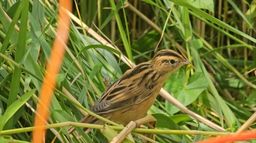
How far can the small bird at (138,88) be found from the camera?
2.01 meters

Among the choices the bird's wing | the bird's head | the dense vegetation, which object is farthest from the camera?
the bird's head

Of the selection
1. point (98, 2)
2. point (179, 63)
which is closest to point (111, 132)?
point (179, 63)

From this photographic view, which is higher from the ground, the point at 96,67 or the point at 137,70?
the point at 96,67

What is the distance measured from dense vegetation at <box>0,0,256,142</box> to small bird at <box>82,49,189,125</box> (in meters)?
0.07

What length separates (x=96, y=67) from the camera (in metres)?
1.96

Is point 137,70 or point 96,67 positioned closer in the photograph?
point 96,67

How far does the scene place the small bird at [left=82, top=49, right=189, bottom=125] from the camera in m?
2.01

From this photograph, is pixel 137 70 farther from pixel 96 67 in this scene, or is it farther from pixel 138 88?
pixel 96 67

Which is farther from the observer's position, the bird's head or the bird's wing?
the bird's head

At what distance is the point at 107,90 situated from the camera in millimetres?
1997

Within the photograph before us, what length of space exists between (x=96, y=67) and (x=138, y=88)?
0.60 ft

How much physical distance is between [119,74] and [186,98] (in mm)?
236

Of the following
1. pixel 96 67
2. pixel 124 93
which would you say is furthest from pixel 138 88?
pixel 96 67

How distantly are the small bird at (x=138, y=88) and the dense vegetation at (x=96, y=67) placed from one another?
68 millimetres
